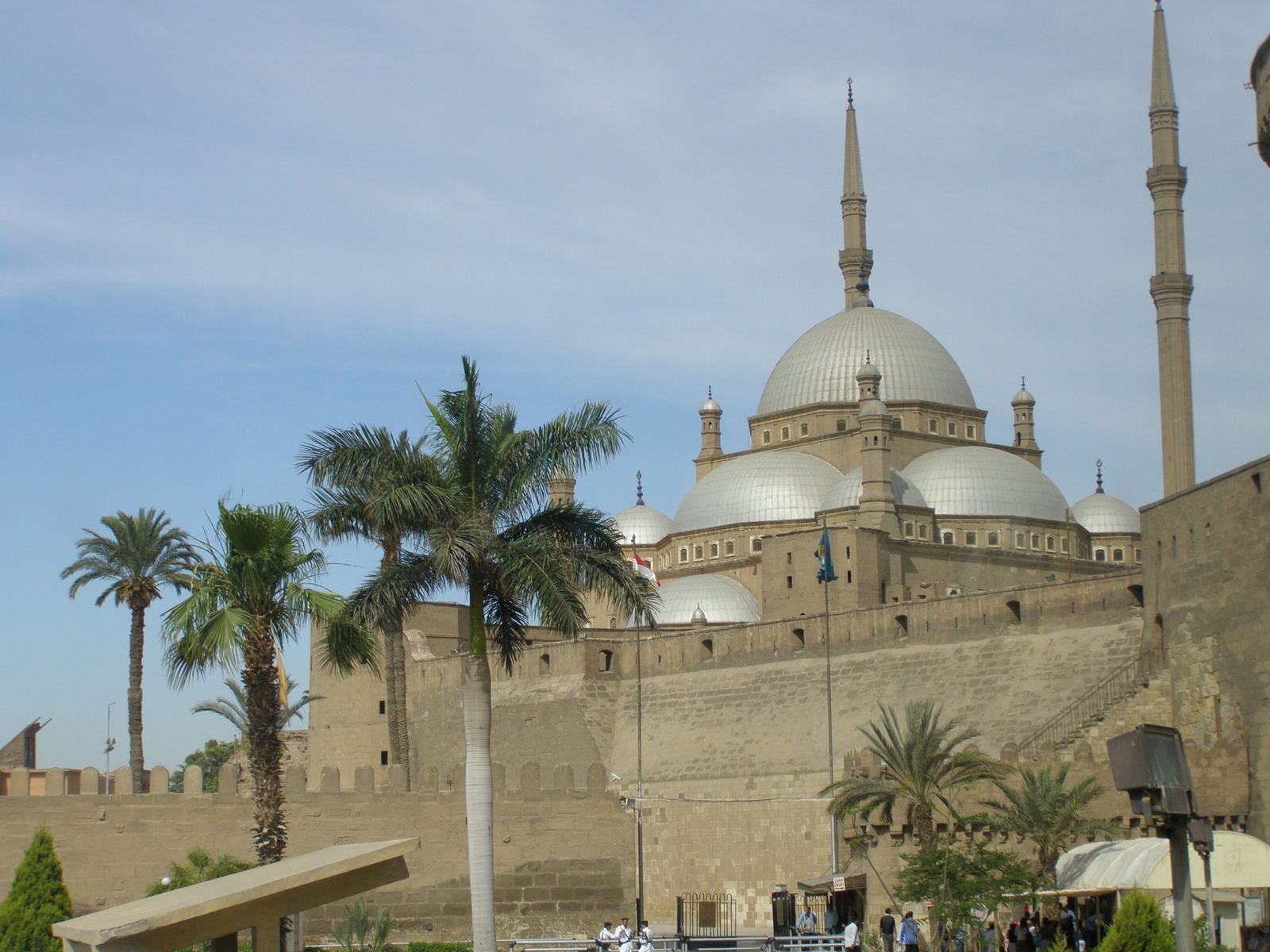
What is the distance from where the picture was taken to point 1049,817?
87.1 ft

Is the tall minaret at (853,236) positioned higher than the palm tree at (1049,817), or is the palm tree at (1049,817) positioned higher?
the tall minaret at (853,236)

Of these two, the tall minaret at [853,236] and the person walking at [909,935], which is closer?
the person walking at [909,935]

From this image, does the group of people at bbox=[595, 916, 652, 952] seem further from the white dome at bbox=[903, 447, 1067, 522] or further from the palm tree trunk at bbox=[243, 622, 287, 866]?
the white dome at bbox=[903, 447, 1067, 522]

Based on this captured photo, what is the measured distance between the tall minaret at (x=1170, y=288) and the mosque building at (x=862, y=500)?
1013 cm

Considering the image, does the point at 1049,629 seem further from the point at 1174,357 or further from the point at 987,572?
the point at 987,572

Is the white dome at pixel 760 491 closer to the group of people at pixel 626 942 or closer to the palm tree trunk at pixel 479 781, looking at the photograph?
the group of people at pixel 626 942

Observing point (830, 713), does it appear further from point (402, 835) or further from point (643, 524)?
point (643, 524)

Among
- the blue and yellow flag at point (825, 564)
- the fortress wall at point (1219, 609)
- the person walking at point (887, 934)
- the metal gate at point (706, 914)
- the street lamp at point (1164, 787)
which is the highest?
the blue and yellow flag at point (825, 564)

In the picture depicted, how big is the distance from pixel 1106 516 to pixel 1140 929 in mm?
45460

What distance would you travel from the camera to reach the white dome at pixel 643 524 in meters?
67.1

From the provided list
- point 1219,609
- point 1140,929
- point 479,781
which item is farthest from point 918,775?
point 1140,929

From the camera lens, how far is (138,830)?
A: 1245 inches

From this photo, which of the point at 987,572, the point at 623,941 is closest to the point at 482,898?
the point at 623,941

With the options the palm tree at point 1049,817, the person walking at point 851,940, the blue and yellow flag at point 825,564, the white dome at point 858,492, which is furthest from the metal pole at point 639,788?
the white dome at point 858,492
